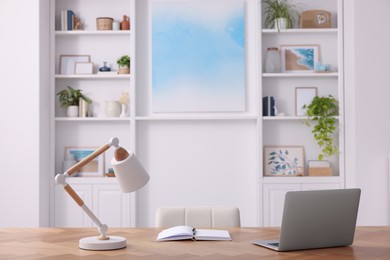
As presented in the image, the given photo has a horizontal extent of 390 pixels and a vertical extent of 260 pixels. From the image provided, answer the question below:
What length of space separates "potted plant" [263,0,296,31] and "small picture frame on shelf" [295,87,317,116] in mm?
628

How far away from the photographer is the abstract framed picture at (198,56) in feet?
17.9

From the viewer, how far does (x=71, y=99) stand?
5.43 meters

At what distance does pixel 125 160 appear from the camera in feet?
7.93

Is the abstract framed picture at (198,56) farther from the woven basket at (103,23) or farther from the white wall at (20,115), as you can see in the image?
the white wall at (20,115)

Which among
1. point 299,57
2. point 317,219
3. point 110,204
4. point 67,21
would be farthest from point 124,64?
point 317,219

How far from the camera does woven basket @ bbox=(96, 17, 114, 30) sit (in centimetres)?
546

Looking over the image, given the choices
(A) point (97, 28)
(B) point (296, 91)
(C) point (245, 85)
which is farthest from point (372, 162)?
(A) point (97, 28)

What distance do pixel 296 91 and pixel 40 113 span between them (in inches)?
95.8

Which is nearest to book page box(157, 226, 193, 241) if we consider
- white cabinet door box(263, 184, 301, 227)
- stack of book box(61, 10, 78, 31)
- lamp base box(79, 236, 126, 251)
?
lamp base box(79, 236, 126, 251)

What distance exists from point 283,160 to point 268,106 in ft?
1.79

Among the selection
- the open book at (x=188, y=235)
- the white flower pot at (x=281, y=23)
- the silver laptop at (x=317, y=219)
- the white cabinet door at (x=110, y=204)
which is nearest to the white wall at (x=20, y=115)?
the white cabinet door at (x=110, y=204)

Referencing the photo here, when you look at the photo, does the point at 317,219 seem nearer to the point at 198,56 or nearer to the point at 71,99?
the point at 198,56

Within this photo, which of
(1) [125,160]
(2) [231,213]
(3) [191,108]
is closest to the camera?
(1) [125,160]

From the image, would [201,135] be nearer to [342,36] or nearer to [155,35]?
[155,35]
